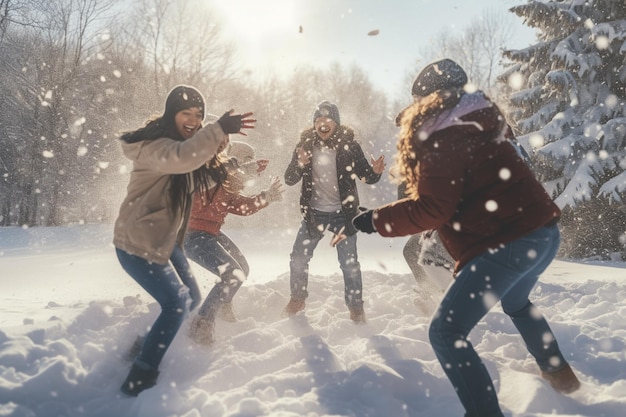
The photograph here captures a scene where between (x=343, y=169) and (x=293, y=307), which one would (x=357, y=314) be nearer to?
(x=293, y=307)

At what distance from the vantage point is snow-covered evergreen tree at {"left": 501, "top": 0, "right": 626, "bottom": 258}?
32.7ft

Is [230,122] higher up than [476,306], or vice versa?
[230,122]

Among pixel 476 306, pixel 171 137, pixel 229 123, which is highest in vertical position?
pixel 229 123

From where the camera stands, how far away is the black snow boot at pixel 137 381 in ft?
9.27

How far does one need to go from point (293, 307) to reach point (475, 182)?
3021 mm

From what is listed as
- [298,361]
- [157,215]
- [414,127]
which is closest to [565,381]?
[298,361]

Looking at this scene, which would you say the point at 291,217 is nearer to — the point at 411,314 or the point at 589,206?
the point at 589,206

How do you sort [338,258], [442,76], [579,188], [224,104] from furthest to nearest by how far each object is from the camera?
[224,104] < [579,188] < [338,258] < [442,76]

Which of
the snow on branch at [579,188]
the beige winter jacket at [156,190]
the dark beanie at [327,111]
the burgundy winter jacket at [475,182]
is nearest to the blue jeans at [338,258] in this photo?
the dark beanie at [327,111]

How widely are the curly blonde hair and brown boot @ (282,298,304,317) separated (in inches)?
100

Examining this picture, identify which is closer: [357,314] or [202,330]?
[202,330]

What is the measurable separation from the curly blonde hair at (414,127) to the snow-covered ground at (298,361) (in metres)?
1.39

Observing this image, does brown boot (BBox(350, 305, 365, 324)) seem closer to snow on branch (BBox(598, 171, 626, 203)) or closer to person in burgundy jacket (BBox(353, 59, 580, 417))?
person in burgundy jacket (BBox(353, 59, 580, 417))

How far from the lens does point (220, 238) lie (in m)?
4.48
